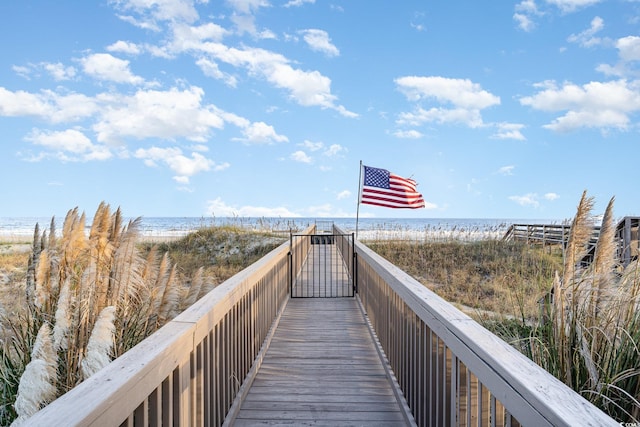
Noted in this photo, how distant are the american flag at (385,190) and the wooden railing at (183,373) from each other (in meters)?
8.02

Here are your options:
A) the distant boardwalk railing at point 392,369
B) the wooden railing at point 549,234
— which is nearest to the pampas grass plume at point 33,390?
the distant boardwalk railing at point 392,369

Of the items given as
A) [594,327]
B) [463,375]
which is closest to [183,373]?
[463,375]

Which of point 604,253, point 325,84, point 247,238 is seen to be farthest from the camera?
point 325,84

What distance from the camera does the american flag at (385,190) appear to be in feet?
38.8

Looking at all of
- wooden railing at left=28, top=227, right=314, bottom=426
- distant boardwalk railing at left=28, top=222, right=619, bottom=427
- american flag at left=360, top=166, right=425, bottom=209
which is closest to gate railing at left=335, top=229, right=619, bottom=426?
distant boardwalk railing at left=28, top=222, right=619, bottom=427

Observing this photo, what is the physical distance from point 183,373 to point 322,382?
2.04m

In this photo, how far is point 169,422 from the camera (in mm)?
1667

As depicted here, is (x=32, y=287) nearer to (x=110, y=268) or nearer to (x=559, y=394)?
(x=110, y=268)

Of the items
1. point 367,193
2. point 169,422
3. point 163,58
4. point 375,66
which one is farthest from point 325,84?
point 169,422

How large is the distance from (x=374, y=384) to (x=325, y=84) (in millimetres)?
23017

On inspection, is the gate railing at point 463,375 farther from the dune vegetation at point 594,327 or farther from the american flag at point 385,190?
the american flag at point 385,190

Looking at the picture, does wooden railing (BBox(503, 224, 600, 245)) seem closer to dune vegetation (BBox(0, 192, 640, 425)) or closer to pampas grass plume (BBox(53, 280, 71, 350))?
dune vegetation (BBox(0, 192, 640, 425))

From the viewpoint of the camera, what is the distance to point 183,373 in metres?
1.85

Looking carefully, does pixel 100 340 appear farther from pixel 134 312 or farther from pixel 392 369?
pixel 392 369
